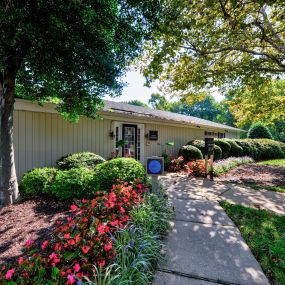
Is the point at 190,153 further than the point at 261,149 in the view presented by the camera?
No

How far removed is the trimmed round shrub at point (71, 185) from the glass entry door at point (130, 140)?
4.62m

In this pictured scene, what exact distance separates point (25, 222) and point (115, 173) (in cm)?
209

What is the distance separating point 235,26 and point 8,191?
318 inches

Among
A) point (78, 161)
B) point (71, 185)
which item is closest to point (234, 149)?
point (78, 161)

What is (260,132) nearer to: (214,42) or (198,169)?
(198,169)

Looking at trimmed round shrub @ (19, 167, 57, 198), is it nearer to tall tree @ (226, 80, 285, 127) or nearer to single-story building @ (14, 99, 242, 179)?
single-story building @ (14, 99, 242, 179)

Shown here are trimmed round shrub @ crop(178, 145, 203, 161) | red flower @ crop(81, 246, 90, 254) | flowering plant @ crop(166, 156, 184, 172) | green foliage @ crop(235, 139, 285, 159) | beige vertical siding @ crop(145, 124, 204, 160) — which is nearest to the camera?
red flower @ crop(81, 246, 90, 254)

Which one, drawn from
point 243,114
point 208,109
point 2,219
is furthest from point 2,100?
point 208,109

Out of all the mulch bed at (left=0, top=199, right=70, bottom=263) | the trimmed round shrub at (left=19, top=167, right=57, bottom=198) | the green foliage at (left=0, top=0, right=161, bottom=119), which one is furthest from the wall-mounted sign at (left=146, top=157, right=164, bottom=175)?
the trimmed round shrub at (left=19, top=167, right=57, bottom=198)

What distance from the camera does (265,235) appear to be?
3568mm

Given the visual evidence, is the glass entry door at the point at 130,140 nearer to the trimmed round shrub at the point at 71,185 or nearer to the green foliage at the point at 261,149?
the trimmed round shrub at the point at 71,185

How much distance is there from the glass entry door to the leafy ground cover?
6486mm

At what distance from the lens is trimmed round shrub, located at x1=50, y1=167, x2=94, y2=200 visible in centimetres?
523

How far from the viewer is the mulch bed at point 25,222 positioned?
337 cm
